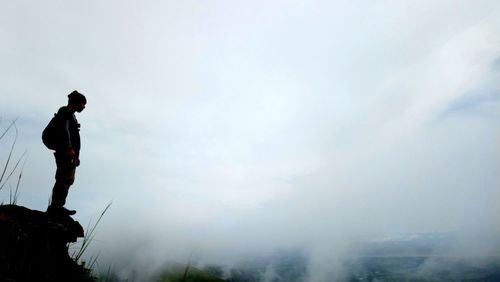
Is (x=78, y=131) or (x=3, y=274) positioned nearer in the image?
(x=3, y=274)

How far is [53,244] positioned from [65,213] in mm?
1308

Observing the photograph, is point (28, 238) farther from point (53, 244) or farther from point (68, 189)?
point (68, 189)

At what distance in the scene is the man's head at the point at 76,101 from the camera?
8.48 meters

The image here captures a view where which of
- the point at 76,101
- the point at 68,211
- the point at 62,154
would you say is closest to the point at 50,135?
the point at 62,154

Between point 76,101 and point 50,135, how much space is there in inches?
46.7

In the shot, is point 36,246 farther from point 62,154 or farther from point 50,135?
point 50,135

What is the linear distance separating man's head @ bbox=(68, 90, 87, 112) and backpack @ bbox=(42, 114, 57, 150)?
2.36 ft

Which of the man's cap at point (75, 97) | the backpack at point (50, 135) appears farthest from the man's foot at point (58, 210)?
the man's cap at point (75, 97)

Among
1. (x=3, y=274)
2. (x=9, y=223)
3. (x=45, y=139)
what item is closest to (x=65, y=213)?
(x=45, y=139)

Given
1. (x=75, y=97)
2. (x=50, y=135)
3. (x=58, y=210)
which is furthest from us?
(x=75, y=97)

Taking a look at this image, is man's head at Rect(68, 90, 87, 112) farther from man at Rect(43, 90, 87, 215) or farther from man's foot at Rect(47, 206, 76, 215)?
man's foot at Rect(47, 206, 76, 215)

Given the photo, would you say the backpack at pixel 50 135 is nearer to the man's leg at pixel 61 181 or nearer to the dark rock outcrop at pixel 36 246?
the man's leg at pixel 61 181

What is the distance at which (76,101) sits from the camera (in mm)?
8523

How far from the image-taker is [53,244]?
22.2 ft
